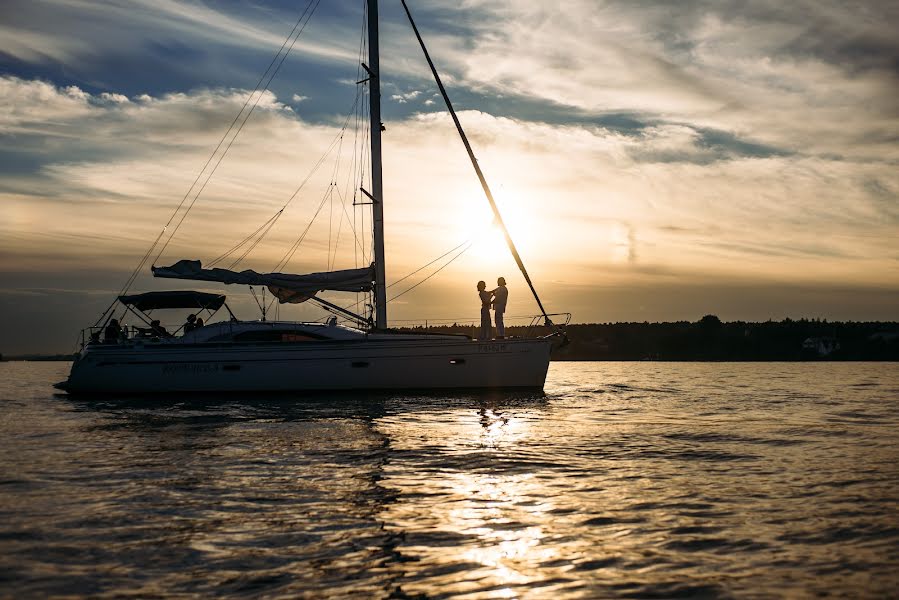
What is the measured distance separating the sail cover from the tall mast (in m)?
0.51

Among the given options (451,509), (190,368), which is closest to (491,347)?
(190,368)

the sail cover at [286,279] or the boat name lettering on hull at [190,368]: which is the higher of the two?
the sail cover at [286,279]

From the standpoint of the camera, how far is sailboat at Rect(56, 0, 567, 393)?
23.6m

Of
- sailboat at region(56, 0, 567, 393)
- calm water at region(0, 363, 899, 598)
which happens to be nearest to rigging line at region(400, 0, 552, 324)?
sailboat at region(56, 0, 567, 393)

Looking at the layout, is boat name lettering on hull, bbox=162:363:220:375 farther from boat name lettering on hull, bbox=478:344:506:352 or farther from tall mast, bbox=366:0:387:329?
boat name lettering on hull, bbox=478:344:506:352

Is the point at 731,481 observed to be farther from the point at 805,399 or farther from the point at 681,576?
the point at 805,399

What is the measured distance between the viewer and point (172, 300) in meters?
26.1

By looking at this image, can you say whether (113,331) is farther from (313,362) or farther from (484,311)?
(484,311)

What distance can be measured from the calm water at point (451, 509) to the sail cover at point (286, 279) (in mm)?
8550

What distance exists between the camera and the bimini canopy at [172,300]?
84.6 ft

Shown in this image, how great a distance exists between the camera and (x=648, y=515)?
25.3 feet

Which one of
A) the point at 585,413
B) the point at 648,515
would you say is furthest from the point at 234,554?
the point at 585,413

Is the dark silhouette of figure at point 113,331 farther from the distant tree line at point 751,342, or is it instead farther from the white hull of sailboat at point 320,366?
the distant tree line at point 751,342

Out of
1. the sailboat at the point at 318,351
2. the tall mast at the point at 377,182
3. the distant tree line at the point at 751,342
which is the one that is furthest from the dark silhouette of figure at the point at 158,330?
the distant tree line at the point at 751,342
